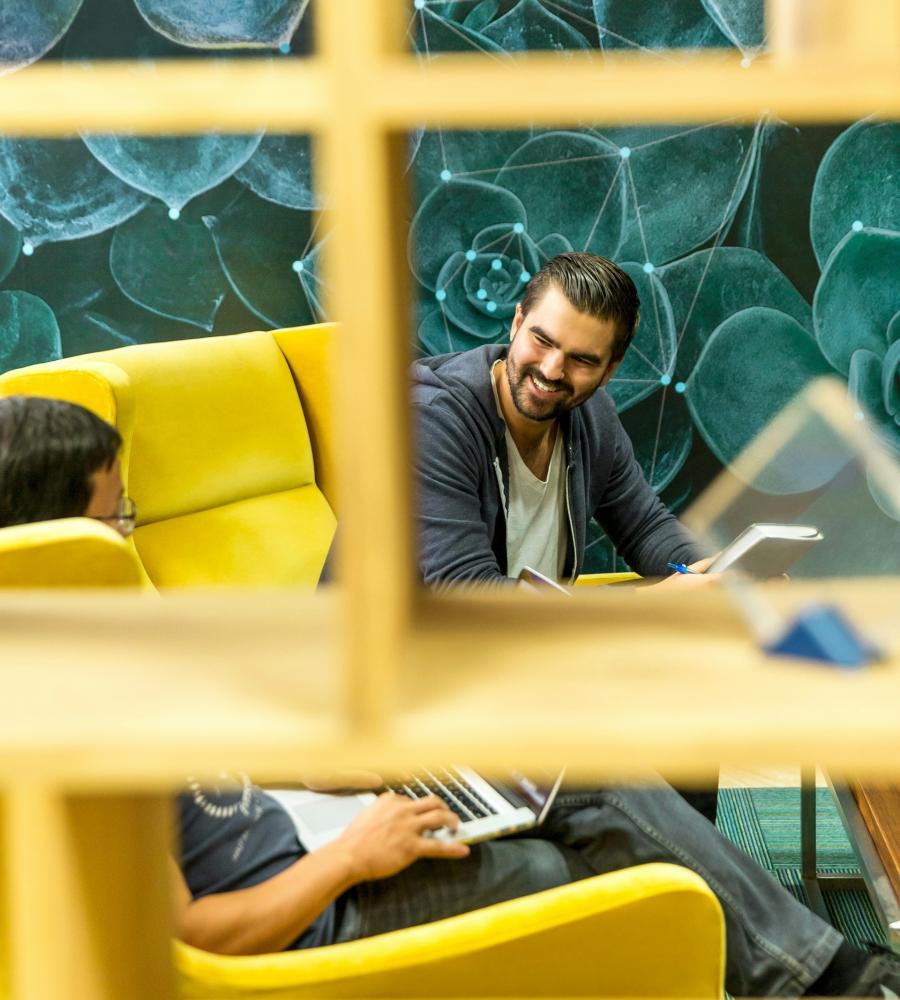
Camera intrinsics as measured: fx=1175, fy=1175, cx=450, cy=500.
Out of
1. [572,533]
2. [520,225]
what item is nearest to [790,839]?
[572,533]

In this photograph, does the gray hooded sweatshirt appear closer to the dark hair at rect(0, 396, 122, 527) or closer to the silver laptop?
the silver laptop

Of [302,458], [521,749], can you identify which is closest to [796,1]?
[521,749]

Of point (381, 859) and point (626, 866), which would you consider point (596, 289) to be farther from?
point (381, 859)

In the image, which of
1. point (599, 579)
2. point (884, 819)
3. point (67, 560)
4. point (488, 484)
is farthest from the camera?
point (599, 579)

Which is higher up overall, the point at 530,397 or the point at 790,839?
the point at 530,397

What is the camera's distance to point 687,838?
1615mm

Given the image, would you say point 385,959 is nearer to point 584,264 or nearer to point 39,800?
point 39,800

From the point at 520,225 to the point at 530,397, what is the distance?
1.20m

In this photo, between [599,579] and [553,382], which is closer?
[553,382]

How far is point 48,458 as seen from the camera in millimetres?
1363

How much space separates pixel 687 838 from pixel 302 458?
5.03ft

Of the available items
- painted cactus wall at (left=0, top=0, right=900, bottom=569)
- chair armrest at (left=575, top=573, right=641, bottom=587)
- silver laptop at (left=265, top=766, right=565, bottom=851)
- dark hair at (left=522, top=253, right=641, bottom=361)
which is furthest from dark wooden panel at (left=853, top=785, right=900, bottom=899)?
painted cactus wall at (left=0, top=0, right=900, bottom=569)

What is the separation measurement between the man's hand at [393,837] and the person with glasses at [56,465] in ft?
1.49

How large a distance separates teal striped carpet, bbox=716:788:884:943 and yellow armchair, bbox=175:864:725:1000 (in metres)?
1.15
